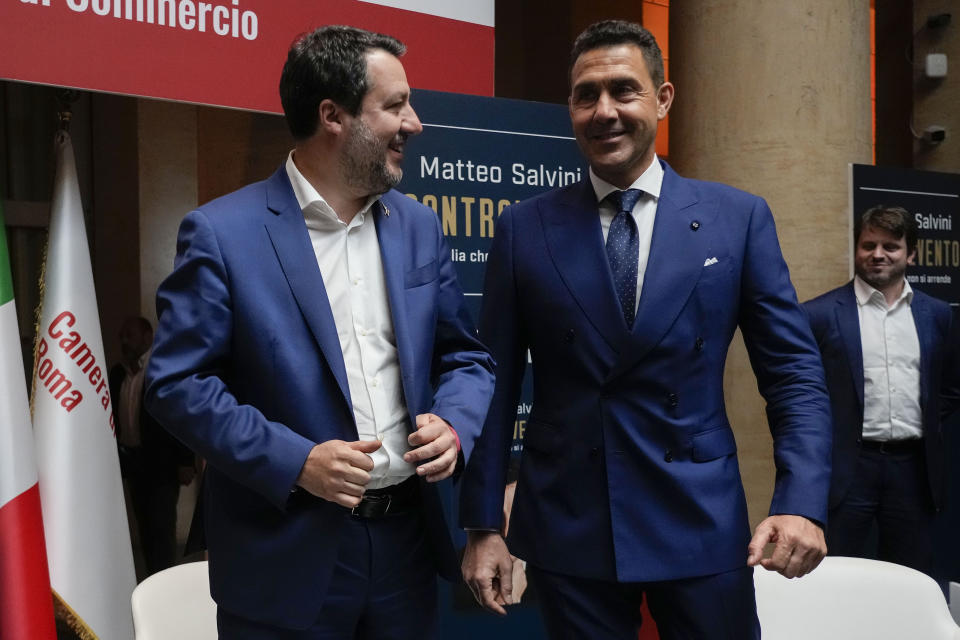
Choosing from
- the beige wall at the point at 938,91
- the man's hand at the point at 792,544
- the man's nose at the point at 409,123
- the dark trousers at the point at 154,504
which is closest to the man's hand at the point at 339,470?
the man's nose at the point at 409,123

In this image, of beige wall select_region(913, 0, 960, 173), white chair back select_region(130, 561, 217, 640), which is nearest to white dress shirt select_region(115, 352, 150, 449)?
white chair back select_region(130, 561, 217, 640)

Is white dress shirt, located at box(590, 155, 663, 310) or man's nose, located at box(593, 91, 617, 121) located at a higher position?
man's nose, located at box(593, 91, 617, 121)

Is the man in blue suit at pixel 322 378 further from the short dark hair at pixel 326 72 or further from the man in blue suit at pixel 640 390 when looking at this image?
the man in blue suit at pixel 640 390

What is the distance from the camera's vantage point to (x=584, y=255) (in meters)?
2.16

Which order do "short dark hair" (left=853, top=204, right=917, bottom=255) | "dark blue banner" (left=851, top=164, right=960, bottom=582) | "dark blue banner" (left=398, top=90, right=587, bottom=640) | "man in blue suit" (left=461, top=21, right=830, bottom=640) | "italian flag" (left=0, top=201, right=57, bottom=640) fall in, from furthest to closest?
1. "dark blue banner" (left=851, top=164, right=960, bottom=582)
2. "short dark hair" (left=853, top=204, right=917, bottom=255)
3. "dark blue banner" (left=398, top=90, right=587, bottom=640)
4. "italian flag" (left=0, top=201, right=57, bottom=640)
5. "man in blue suit" (left=461, top=21, right=830, bottom=640)

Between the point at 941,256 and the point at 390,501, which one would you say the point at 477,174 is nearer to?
the point at 390,501

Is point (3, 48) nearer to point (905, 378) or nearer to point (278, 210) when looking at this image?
point (278, 210)

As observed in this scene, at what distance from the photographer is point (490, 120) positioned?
3.71 m

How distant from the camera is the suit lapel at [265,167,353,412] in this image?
6.11ft

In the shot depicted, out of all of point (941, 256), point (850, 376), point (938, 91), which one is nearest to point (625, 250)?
point (850, 376)

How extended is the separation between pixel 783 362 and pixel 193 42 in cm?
204

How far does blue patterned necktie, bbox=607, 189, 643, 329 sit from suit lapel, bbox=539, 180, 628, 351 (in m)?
0.02

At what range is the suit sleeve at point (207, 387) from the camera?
1.74 m

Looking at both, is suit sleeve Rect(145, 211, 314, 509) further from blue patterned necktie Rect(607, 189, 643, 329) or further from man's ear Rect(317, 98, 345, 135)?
→ blue patterned necktie Rect(607, 189, 643, 329)
